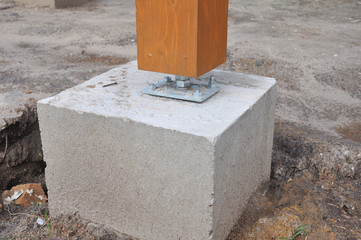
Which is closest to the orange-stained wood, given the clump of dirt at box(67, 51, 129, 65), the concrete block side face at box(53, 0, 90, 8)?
the clump of dirt at box(67, 51, 129, 65)

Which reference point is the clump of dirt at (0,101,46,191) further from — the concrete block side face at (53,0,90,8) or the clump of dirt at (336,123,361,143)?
the concrete block side face at (53,0,90,8)

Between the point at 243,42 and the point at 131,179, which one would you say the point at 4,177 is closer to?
the point at 131,179

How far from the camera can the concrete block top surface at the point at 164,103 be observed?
6.07 ft

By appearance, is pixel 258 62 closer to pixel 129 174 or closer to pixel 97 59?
pixel 97 59

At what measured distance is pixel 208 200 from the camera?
6.00 feet

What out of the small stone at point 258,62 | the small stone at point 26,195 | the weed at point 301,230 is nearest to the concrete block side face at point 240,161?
the weed at point 301,230

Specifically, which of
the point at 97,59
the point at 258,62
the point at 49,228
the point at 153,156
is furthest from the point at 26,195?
the point at 258,62

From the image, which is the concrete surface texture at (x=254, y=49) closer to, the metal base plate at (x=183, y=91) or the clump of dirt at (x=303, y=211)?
the clump of dirt at (x=303, y=211)

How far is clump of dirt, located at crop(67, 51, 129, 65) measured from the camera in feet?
16.7

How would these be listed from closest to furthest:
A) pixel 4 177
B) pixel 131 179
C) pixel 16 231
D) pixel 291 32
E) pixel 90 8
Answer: pixel 131 179 → pixel 16 231 → pixel 4 177 → pixel 291 32 → pixel 90 8

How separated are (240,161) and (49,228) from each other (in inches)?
→ 43.7

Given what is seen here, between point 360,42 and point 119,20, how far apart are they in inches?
154

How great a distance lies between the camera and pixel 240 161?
2082 millimetres

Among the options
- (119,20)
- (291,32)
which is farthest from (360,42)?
(119,20)
